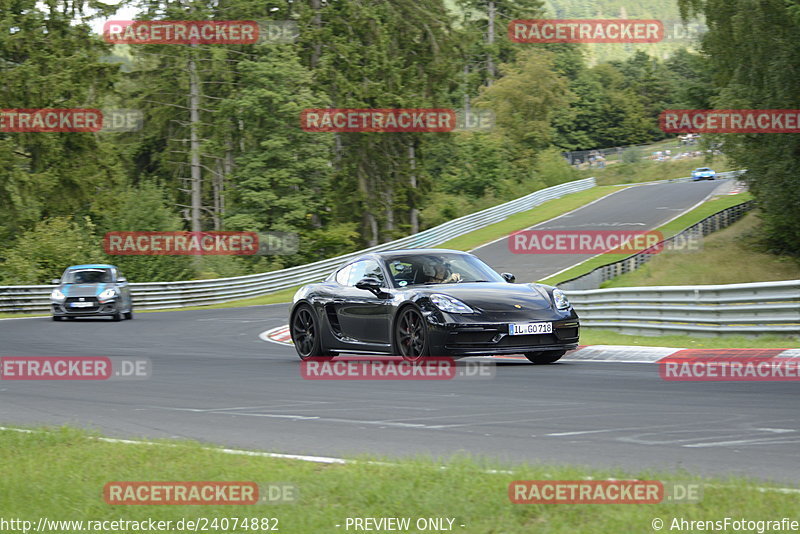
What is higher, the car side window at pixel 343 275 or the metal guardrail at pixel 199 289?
the car side window at pixel 343 275

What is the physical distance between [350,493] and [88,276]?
25616 mm

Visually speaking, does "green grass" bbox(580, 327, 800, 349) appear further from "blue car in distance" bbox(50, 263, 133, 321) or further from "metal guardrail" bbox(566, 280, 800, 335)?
"blue car in distance" bbox(50, 263, 133, 321)

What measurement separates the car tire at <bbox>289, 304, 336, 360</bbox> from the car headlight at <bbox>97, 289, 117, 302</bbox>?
14537mm

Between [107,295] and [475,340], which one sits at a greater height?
[475,340]

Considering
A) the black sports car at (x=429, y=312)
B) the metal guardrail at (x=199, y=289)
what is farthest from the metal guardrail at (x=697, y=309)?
the metal guardrail at (x=199, y=289)

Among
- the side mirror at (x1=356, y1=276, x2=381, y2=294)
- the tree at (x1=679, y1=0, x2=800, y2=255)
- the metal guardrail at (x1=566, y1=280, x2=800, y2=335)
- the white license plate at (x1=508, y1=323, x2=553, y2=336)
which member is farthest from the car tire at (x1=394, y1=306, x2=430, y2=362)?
the tree at (x1=679, y1=0, x2=800, y2=255)

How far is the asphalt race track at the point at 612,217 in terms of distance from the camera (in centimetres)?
4509

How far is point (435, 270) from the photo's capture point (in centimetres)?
1378

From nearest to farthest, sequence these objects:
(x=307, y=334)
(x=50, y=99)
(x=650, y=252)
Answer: (x=307, y=334) → (x=650, y=252) → (x=50, y=99)

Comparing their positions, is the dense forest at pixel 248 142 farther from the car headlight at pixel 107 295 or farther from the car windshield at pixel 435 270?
the car windshield at pixel 435 270

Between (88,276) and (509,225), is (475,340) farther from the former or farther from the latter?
(509,225)

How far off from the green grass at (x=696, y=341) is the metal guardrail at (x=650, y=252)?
8539mm

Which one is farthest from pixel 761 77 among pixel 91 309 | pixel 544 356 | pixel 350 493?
pixel 350 493

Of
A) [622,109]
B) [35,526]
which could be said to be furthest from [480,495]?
[622,109]
